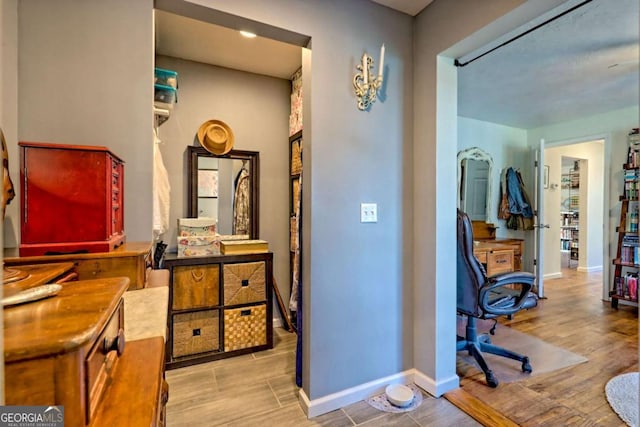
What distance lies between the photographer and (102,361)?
1.88 ft

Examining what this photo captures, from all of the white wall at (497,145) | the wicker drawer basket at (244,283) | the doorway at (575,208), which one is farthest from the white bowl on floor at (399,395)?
the doorway at (575,208)

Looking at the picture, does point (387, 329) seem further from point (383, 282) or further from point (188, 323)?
point (188, 323)

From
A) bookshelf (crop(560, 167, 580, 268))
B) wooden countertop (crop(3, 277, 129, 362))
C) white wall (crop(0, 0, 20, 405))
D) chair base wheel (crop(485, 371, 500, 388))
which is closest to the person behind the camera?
wooden countertop (crop(3, 277, 129, 362))

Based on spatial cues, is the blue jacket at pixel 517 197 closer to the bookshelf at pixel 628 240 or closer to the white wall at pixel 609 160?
the white wall at pixel 609 160

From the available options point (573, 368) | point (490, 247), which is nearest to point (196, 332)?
point (573, 368)

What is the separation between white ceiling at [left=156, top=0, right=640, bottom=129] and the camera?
1.82 meters

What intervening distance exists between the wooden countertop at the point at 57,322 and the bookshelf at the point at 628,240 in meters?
4.70

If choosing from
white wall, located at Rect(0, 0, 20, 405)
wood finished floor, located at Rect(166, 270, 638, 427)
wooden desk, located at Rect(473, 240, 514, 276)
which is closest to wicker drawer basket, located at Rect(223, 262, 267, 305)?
wood finished floor, located at Rect(166, 270, 638, 427)

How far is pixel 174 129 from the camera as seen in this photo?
2566 millimetres

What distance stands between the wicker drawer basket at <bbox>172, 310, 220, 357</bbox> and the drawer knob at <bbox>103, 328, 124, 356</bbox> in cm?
167

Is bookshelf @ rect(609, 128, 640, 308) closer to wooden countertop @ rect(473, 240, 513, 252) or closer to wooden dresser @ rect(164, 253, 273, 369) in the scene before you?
wooden countertop @ rect(473, 240, 513, 252)

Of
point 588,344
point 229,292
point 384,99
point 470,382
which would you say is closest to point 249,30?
point 384,99

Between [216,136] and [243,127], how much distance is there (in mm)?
284

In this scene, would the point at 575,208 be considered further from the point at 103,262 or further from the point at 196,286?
the point at 103,262
